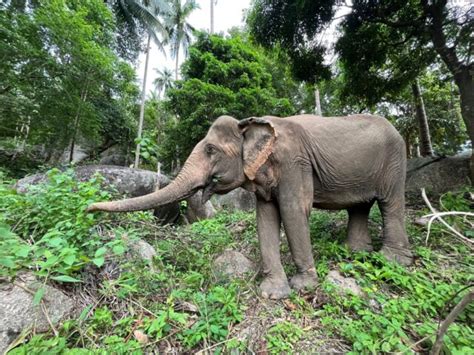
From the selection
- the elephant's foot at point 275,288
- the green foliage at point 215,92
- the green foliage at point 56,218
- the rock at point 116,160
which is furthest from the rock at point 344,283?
the rock at point 116,160

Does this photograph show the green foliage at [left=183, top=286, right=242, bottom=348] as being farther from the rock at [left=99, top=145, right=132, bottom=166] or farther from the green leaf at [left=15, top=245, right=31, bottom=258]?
the rock at [left=99, top=145, right=132, bottom=166]

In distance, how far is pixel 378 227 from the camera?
3979mm

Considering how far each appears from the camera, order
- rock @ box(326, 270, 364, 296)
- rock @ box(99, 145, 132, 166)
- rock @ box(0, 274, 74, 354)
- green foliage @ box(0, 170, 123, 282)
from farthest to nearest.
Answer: rock @ box(99, 145, 132, 166) < rock @ box(326, 270, 364, 296) < green foliage @ box(0, 170, 123, 282) < rock @ box(0, 274, 74, 354)

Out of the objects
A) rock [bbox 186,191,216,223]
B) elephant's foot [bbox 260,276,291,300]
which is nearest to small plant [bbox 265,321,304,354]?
elephant's foot [bbox 260,276,291,300]

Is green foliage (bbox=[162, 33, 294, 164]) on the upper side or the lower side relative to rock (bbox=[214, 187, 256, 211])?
upper

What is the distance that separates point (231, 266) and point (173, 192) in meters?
1.12

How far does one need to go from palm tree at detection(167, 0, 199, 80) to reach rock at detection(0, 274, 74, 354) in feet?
79.7

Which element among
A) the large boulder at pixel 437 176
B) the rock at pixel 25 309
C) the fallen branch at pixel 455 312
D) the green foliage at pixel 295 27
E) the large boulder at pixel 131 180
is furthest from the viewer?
the large boulder at pixel 131 180

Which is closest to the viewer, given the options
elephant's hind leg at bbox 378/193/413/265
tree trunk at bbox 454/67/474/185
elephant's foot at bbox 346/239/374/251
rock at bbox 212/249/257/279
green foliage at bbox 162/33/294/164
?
rock at bbox 212/249/257/279

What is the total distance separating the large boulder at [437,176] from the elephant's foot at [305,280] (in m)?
3.85

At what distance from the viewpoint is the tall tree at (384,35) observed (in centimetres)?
479

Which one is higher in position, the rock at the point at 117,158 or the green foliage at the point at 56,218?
the rock at the point at 117,158

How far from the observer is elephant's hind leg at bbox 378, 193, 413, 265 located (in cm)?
286

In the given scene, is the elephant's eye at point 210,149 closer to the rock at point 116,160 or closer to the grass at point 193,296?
the grass at point 193,296
